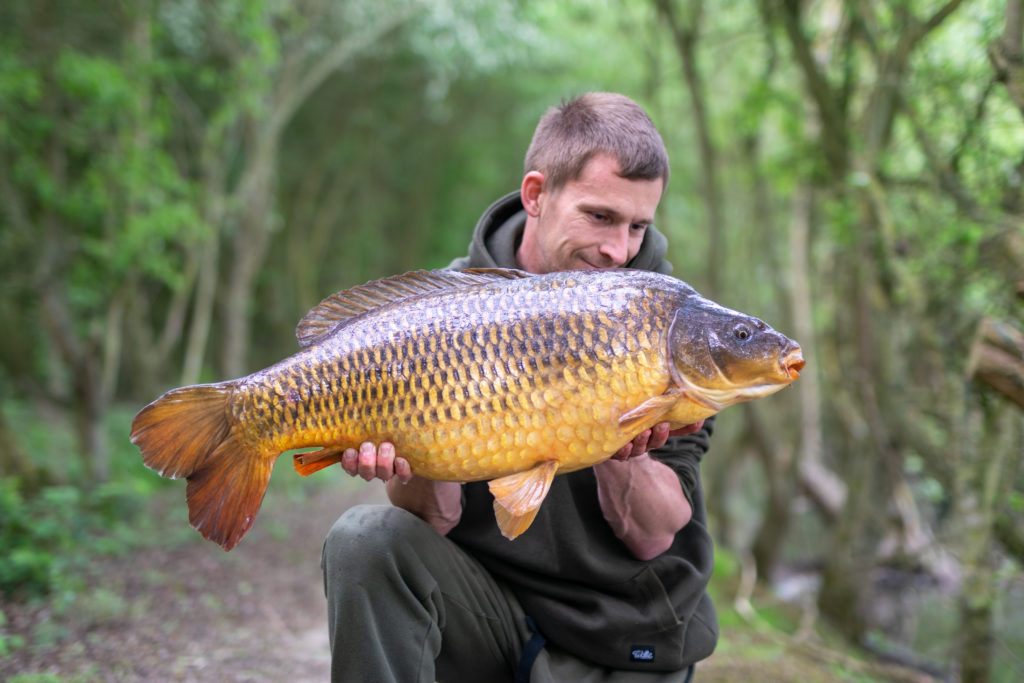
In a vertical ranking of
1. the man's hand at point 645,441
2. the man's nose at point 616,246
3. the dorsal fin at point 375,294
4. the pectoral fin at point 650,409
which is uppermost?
the man's nose at point 616,246

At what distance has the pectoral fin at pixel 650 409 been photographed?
1953 mm

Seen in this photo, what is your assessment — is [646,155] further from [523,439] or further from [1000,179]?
[1000,179]

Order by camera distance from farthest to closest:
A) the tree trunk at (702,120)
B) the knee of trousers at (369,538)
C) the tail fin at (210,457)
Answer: the tree trunk at (702,120)
the knee of trousers at (369,538)
the tail fin at (210,457)

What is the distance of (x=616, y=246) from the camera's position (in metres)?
2.53

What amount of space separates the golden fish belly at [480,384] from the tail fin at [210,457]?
0.05m

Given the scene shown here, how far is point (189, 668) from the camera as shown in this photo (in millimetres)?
3566

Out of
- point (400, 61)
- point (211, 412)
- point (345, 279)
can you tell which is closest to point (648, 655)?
point (211, 412)

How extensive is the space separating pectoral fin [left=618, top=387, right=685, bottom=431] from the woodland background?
197 centimetres

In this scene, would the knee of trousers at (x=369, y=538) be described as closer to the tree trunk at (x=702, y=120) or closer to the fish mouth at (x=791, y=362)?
the fish mouth at (x=791, y=362)

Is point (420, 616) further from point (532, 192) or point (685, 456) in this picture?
point (532, 192)

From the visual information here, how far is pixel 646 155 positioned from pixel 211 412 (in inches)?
54.2

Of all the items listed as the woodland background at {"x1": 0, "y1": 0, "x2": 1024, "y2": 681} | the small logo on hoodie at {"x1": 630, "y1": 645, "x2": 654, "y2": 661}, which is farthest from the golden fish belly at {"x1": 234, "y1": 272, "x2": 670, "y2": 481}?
the woodland background at {"x1": 0, "y1": 0, "x2": 1024, "y2": 681}

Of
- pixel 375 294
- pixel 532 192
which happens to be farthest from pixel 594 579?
pixel 532 192

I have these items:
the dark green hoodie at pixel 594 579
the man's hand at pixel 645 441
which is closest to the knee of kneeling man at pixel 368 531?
the dark green hoodie at pixel 594 579
